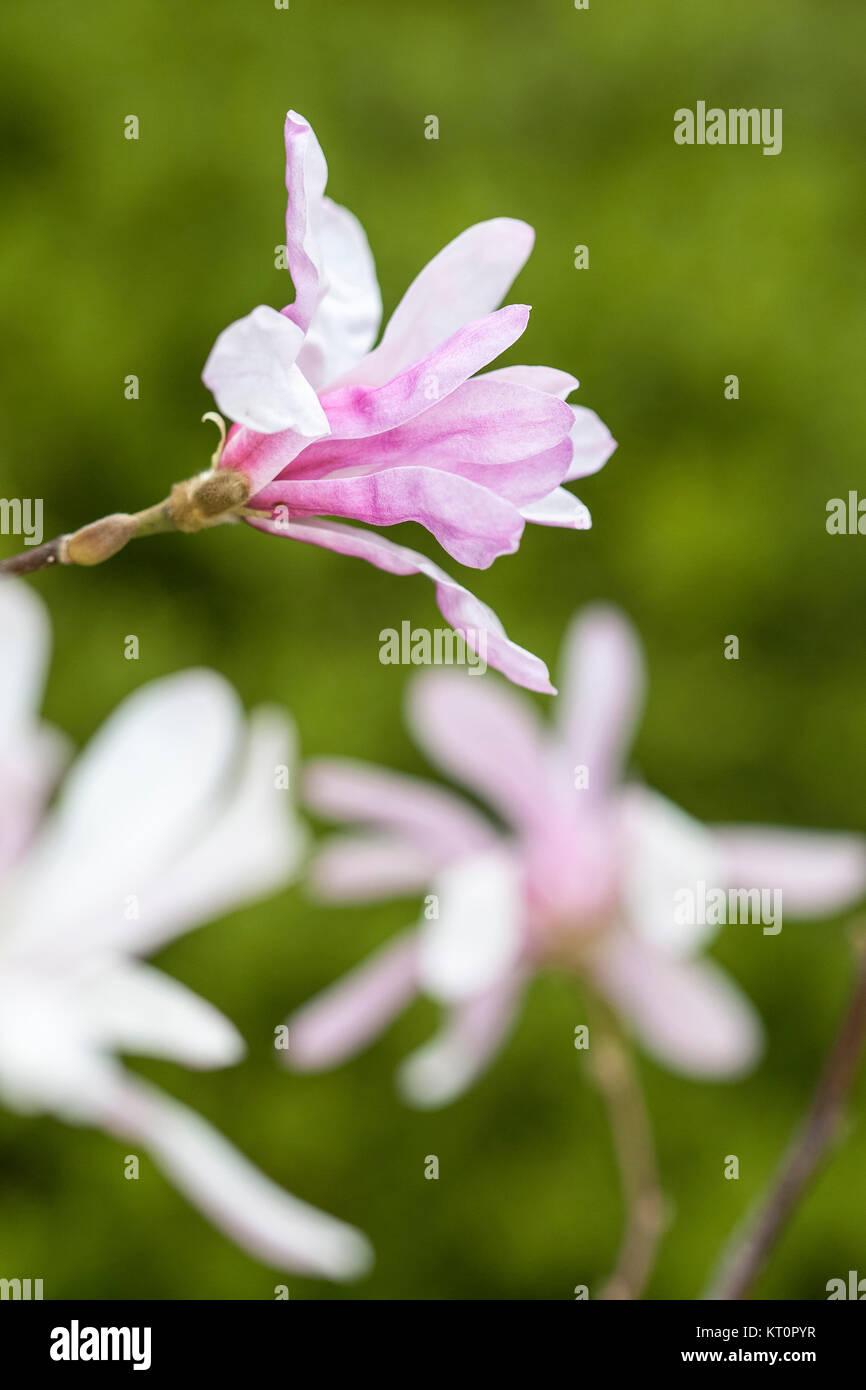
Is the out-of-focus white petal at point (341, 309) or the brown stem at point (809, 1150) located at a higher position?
the out-of-focus white petal at point (341, 309)

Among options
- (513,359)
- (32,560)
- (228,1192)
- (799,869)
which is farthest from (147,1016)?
(513,359)

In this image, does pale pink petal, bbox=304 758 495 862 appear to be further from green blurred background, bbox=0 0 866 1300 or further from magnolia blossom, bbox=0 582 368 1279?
green blurred background, bbox=0 0 866 1300

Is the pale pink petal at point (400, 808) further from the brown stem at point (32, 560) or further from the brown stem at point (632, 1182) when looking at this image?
the brown stem at point (32, 560)

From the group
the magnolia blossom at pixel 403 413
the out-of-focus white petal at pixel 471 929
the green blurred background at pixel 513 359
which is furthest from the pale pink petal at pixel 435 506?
the green blurred background at pixel 513 359

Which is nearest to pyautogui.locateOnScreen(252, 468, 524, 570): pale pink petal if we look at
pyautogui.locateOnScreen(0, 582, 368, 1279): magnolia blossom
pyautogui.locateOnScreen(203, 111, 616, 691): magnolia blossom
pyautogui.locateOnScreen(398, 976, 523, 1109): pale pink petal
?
pyautogui.locateOnScreen(203, 111, 616, 691): magnolia blossom

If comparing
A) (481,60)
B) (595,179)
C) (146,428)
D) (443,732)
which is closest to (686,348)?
(595,179)

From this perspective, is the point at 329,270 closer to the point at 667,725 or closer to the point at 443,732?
the point at 443,732

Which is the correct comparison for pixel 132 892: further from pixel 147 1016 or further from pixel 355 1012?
pixel 355 1012
